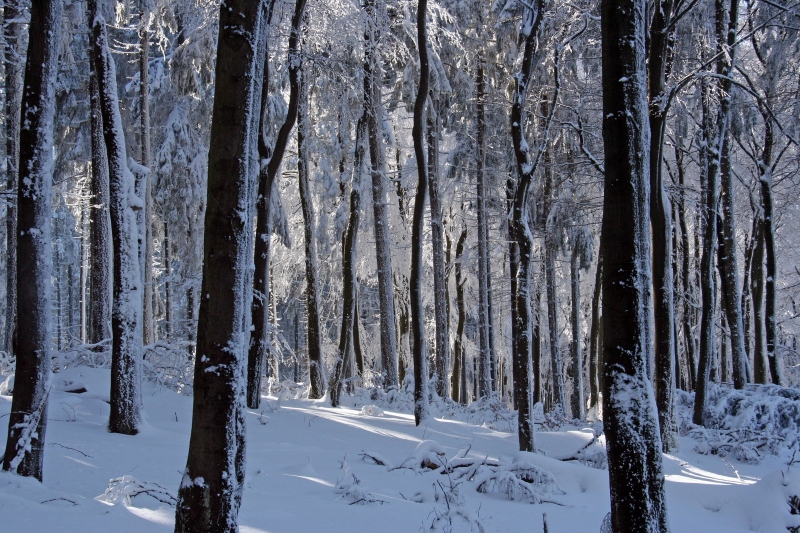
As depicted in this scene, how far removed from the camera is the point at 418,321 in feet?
37.0

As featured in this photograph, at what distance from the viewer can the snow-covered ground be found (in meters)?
4.82

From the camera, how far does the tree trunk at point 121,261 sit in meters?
7.51

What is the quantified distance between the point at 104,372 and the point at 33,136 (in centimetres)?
611

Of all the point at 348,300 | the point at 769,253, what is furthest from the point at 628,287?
the point at 769,253

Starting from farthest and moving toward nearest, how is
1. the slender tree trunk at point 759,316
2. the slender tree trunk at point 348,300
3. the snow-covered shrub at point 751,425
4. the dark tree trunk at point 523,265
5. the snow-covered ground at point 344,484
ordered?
the slender tree trunk at point 759,316
the slender tree trunk at point 348,300
the snow-covered shrub at point 751,425
the dark tree trunk at point 523,265
the snow-covered ground at point 344,484

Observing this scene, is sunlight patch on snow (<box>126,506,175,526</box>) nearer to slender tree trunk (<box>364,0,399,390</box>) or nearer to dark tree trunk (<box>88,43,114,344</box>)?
dark tree trunk (<box>88,43,114,344</box>)

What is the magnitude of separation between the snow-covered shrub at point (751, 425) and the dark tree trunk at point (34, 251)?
10.2 meters

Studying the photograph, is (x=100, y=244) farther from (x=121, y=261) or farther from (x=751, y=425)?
(x=751, y=425)

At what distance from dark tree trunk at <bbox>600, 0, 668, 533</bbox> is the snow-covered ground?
1.36 meters

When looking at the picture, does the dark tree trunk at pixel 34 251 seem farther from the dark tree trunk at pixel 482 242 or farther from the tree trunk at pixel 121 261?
the dark tree trunk at pixel 482 242

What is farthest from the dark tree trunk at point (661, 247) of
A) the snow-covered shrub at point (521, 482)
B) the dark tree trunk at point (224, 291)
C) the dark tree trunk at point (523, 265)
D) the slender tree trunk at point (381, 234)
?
the dark tree trunk at point (224, 291)

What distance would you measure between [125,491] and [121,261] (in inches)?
148

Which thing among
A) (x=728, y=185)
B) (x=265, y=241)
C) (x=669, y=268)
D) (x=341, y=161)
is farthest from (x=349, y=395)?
(x=728, y=185)

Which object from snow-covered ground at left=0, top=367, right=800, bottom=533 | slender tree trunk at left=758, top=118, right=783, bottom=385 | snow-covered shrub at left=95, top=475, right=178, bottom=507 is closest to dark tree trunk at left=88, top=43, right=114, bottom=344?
snow-covered ground at left=0, top=367, right=800, bottom=533
